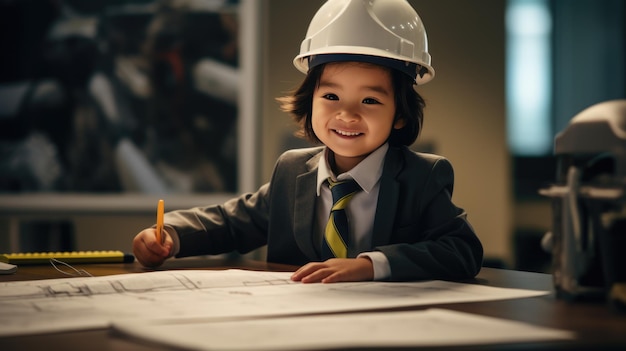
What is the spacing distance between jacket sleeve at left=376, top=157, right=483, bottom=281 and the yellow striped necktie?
8cm

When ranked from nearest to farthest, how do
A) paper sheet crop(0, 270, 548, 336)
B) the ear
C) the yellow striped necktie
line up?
1. paper sheet crop(0, 270, 548, 336)
2. the yellow striped necktie
3. the ear

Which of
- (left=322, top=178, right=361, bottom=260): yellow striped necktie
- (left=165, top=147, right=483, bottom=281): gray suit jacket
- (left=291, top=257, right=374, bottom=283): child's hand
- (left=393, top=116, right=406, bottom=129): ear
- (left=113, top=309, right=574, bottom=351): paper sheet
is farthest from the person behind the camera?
(left=393, top=116, right=406, bottom=129): ear

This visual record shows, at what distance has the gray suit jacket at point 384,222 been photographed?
3.50 ft

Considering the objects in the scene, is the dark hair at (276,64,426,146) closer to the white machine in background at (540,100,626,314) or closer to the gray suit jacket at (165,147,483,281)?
the gray suit jacket at (165,147,483,281)

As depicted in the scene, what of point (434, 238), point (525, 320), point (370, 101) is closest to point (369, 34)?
point (370, 101)

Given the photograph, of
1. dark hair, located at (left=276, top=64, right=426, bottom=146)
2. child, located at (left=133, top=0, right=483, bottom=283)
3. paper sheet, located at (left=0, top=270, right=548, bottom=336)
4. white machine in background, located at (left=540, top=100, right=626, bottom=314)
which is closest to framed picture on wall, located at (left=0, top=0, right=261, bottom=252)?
dark hair, located at (left=276, top=64, right=426, bottom=146)

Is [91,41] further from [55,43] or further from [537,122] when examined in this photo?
[537,122]

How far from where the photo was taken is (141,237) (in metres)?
1.23

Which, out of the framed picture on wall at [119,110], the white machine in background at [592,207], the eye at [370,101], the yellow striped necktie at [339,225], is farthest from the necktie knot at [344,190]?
the framed picture on wall at [119,110]

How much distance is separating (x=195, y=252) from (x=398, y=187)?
380mm

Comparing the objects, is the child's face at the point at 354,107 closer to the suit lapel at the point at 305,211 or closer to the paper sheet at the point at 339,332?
the suit lapel at the point at 305,211

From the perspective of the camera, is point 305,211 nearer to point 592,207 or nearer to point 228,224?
point 228,224

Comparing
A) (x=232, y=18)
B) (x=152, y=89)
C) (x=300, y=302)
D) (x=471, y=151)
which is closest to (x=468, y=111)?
(x=471, y=151)

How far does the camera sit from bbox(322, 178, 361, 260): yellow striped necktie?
1.19 m
